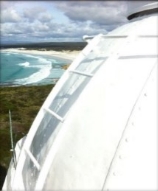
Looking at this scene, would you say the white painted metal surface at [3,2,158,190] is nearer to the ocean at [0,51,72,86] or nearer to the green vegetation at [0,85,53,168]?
the green vegetation at [0,85,53,168]

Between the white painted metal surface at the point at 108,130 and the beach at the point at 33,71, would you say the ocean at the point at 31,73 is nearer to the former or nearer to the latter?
the beach at the point at 33,71

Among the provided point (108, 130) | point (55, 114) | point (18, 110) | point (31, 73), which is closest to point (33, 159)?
point (55, 114)

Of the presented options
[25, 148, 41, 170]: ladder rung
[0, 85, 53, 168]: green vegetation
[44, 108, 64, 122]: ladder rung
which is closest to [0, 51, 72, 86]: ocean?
Answer: [0, 85, 53, 168]: green vegetation

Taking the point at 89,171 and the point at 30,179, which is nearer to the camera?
the point at 89,171

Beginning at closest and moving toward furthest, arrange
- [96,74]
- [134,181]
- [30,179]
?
[134,181], [96,74], [30,179]

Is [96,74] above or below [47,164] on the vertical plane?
above

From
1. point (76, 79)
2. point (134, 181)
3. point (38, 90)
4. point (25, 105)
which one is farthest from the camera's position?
point (38, 90)

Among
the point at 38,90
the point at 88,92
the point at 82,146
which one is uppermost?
the point at 88,92

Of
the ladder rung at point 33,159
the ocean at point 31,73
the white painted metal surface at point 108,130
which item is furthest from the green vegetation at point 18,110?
the ocean at point 31,73

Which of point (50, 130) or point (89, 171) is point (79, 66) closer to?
point (50, 130)

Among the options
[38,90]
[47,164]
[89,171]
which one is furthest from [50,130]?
[38,90]
